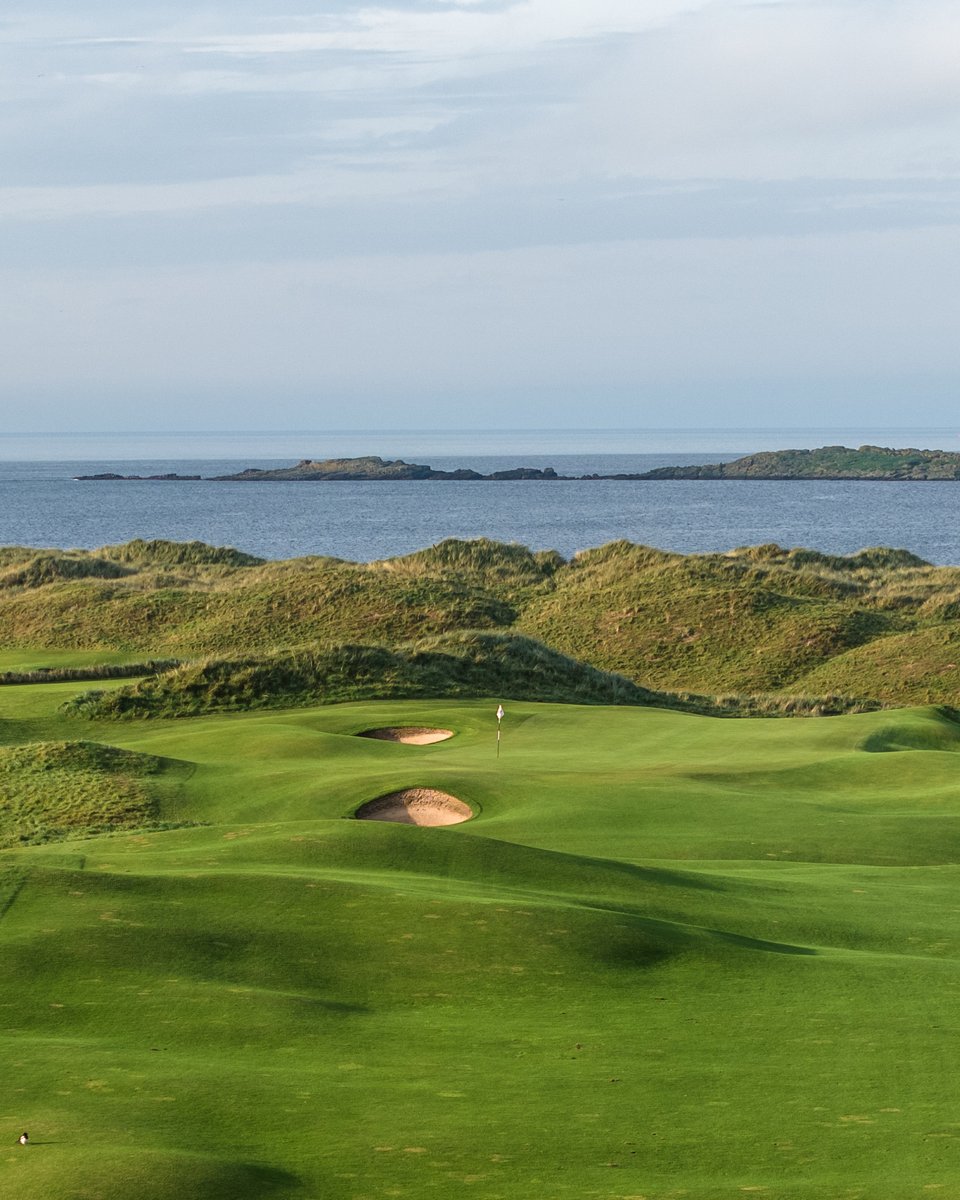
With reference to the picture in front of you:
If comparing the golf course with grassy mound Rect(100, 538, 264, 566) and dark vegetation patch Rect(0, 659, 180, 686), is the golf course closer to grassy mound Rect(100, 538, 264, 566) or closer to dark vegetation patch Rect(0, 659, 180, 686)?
dark vegetation patch Rect(0, 659, 180, 686)

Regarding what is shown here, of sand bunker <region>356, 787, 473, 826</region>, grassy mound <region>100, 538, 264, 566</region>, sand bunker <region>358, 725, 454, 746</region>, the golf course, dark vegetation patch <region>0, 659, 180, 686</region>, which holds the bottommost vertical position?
dark vegetation patch <region>0, 659, 180, 686</region>

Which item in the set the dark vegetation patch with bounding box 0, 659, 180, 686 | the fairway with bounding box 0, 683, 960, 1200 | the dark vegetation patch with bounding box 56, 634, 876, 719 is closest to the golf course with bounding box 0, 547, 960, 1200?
the fairway with bounding box 0, 683, 960, 1200

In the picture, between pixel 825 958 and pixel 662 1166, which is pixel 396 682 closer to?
pixel 825 958

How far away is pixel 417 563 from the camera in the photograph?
6538cm

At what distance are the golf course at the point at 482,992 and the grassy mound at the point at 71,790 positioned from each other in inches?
6.6

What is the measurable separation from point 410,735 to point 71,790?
8.64 meters

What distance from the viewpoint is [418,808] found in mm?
22375

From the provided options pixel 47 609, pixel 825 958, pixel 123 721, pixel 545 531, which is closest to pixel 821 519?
pixel 545 531

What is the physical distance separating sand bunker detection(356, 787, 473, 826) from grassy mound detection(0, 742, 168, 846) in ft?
11.0

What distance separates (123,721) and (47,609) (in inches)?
831

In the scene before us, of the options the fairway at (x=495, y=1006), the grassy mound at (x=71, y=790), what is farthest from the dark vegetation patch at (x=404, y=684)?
the fairway at (x=495, y=1006)

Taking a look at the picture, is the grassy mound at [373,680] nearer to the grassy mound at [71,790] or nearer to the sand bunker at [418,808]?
the grassy mound at [71,790]

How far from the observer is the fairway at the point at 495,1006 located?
27.2ft

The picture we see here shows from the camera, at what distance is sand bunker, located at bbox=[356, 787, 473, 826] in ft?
72.5
